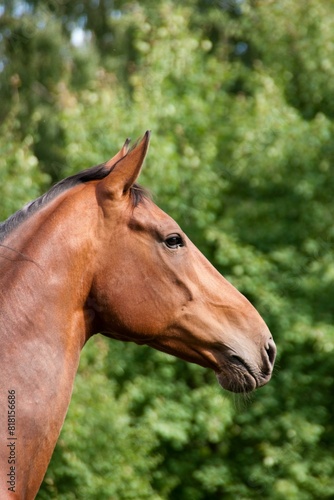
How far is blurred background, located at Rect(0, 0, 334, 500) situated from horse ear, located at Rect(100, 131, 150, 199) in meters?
5.96

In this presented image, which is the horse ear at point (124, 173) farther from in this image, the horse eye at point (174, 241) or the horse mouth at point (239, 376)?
the horse mouth at point (239, 376)

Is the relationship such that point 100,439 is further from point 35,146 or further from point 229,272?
point 35,146

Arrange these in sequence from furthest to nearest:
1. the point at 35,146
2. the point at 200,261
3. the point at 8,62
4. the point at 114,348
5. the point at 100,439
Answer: the point at 35,146
the point at 8,62
the point at 114,348
the point at 100,439
the point at 200,261

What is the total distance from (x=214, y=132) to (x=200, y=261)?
961cm

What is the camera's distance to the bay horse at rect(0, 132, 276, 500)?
8.89 feet

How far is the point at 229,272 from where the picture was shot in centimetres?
1089

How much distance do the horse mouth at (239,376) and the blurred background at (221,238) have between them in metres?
5.62

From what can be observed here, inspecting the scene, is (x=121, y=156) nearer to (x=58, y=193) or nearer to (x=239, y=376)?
(x=58, y=193)

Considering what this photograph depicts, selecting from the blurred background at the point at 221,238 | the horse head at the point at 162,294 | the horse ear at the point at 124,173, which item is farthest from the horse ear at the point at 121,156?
the blurred background at the point at 221,238

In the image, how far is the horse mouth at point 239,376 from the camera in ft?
10.3

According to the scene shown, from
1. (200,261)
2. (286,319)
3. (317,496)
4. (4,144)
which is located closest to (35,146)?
(4,144)

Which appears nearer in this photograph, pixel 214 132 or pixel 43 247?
pixel 43 247

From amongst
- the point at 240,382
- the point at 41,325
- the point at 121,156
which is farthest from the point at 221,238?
the point at 41,325

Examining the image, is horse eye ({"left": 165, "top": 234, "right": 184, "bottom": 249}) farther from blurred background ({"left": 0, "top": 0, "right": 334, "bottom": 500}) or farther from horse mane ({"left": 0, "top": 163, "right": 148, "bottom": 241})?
blurred background ({"left": 0, "top": 0, "right": 334, "bottom": 500})
